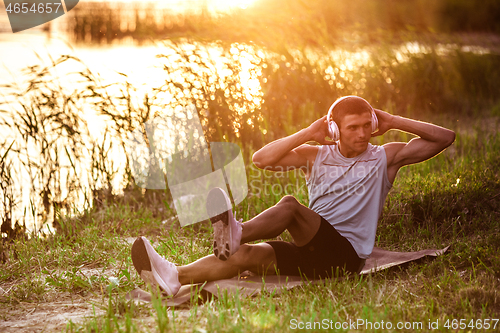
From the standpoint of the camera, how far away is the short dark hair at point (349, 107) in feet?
11.6

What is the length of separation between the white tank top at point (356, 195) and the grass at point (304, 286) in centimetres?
34

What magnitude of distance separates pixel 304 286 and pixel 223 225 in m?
0.75

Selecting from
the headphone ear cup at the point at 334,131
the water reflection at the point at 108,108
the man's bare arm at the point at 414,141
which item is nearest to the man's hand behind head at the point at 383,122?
the man's bare arm at the point at 414,141

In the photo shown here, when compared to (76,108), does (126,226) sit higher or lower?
lower

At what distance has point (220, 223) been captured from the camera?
10.3 feet

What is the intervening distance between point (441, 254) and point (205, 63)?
11.3ft

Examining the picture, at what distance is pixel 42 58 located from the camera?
541 centimetres

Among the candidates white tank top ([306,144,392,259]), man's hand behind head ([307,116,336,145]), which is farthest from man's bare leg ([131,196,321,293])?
man's hand behind head ([307,116,336,145])

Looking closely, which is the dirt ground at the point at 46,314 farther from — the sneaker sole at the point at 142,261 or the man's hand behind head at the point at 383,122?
the man's hand behind head at the point at 383,122

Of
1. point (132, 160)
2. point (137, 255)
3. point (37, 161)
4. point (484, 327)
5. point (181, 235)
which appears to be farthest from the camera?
point (132, 160)

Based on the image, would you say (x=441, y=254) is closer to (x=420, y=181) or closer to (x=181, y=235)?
(x=420, y=181)

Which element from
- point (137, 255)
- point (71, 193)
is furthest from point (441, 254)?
point (71, 193)

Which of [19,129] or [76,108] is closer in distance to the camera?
[19,129]

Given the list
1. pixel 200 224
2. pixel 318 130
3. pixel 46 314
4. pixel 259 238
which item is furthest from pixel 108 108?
pixel 259 238
